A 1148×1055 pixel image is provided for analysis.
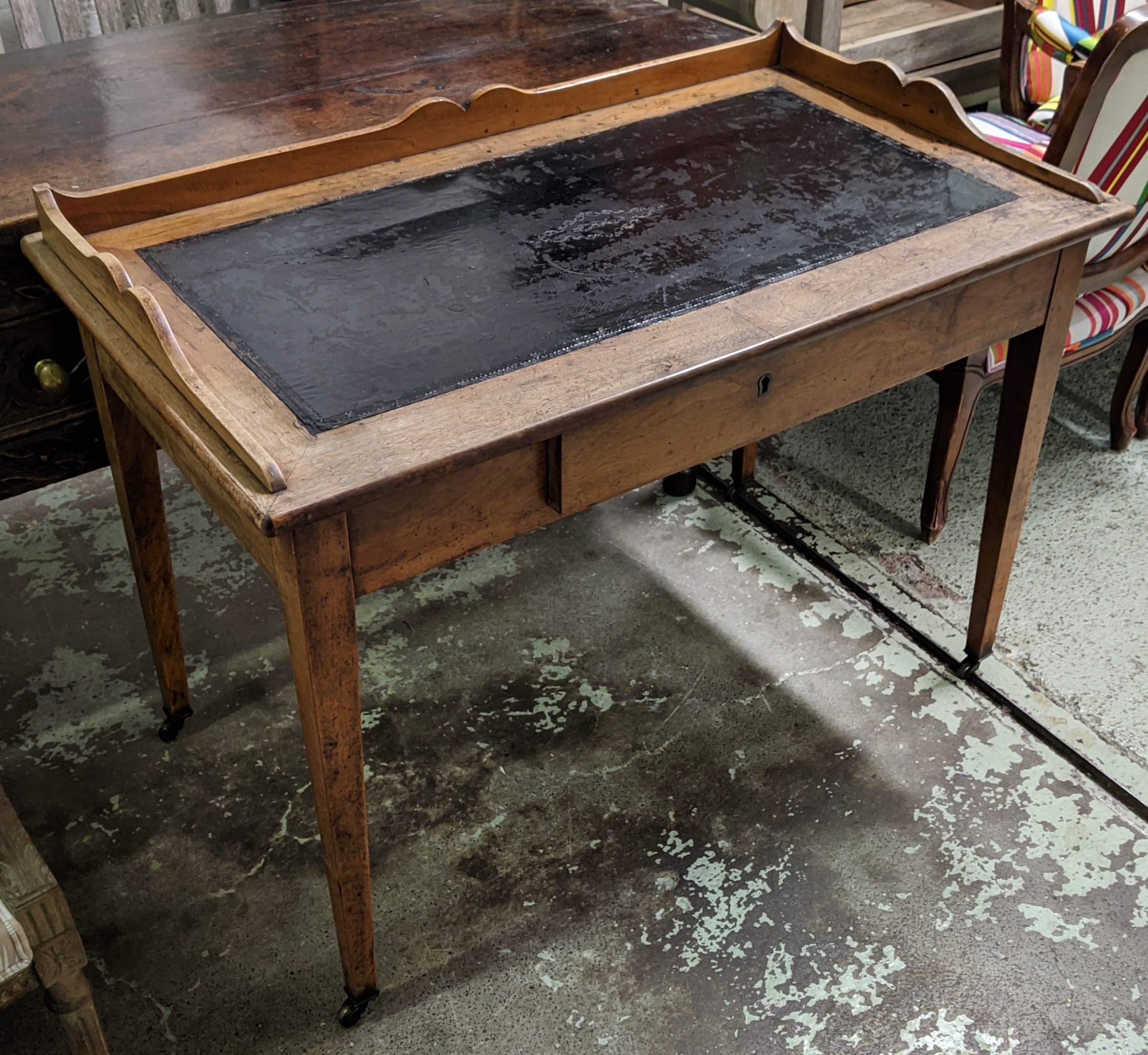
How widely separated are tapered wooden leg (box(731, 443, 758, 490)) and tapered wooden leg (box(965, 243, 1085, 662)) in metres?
0.62

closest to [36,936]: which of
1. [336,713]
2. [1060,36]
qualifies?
[336,713]

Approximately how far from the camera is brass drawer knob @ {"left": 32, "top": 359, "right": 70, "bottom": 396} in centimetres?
168

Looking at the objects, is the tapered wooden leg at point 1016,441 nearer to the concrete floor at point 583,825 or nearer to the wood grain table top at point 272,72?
the concrete floor at point 583,825

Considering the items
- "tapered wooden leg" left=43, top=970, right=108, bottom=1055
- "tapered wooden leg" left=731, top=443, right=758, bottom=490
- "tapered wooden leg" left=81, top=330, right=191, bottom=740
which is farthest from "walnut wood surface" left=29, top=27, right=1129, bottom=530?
"tapered wooden leg" left=731, top=443, right=758, bottom=490

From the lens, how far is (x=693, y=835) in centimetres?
197

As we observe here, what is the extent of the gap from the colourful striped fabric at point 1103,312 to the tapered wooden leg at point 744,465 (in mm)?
535

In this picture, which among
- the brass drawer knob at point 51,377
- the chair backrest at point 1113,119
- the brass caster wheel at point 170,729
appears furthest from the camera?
the brass caster wheel at point 170,729

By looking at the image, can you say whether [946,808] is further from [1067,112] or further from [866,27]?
[866,27]

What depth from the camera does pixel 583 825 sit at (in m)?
1.99

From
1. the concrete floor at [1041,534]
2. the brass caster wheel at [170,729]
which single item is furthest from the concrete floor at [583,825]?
the concrete floor at [1041,534]

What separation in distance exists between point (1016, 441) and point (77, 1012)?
5.17 feet

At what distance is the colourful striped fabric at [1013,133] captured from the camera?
284cm

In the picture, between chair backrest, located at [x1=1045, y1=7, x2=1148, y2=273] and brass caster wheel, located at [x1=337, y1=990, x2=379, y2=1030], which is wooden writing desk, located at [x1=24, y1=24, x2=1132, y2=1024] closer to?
brass caster wheel, located at [x1=337, y1=990, x2=379, y2=1030]

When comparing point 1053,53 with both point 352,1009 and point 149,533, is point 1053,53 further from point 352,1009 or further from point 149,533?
point 352,1009
